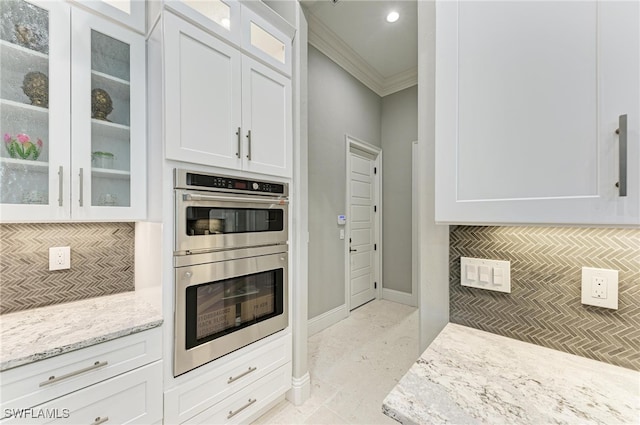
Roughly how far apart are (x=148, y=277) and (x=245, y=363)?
768mm

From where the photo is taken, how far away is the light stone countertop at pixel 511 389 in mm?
640

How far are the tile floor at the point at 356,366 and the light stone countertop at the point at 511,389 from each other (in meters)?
1.24

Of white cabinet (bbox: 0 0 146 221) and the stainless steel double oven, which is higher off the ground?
white cabinet (bbox: 0 0 146 221)

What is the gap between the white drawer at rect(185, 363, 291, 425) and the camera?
142cm

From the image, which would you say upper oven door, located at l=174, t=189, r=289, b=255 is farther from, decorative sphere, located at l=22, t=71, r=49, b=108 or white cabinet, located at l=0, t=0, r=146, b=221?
decorative sphere, located at l=22, t=71, r=49, b=108

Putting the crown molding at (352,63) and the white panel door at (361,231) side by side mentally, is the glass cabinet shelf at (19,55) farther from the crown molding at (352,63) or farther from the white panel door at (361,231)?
the white panel door at (361,231)

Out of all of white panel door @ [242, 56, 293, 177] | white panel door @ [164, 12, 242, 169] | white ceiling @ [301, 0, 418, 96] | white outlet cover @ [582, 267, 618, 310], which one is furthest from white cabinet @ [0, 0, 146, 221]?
white outlet cover @ [582, 267, 618, 310]

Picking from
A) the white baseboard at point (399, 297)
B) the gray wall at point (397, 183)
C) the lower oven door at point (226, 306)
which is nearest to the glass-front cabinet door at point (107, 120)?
the lower oven door at point (226, 306)

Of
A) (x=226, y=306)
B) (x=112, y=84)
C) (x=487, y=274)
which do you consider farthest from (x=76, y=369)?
(x=487, y=274)

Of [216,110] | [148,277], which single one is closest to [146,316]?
[148,277]

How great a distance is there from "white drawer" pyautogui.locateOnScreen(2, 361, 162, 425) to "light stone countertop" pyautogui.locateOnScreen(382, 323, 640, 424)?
3.83 feet

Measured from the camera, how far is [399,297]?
3902 millimetres

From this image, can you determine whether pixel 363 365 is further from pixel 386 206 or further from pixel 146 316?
pixel 386 206

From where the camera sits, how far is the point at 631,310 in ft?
2.71
